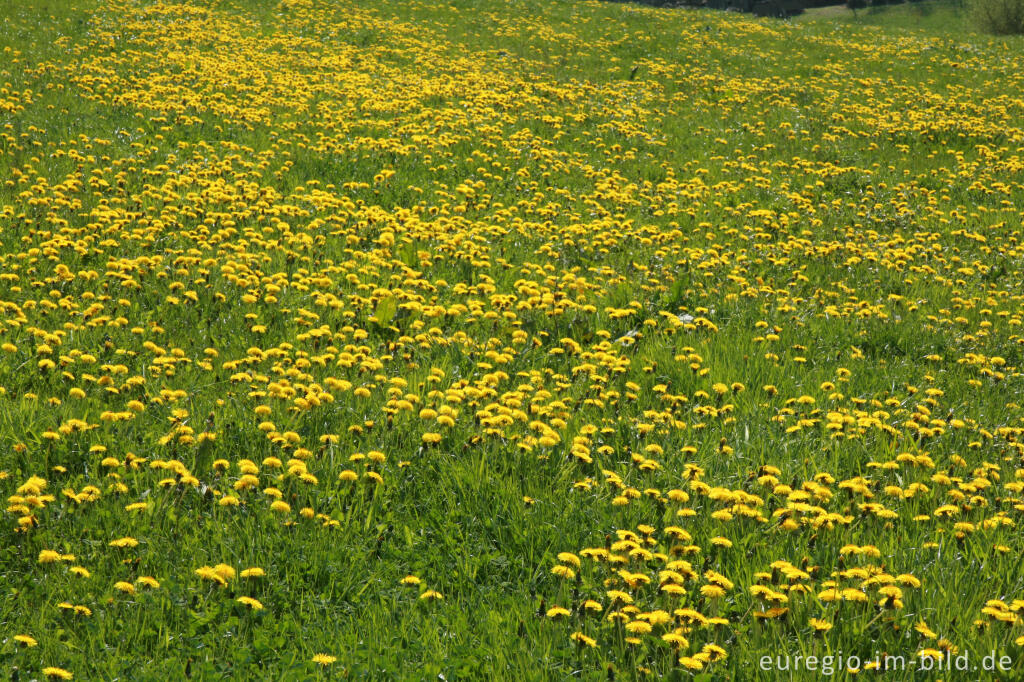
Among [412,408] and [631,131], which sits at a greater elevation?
[631,131]

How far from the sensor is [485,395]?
5.73 m

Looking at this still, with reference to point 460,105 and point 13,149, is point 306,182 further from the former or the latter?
point 460,105

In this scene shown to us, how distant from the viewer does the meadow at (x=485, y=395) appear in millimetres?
3670

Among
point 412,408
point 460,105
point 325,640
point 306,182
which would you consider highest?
point 460,105

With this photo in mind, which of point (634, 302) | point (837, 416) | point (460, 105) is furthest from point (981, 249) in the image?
point (460, 105)

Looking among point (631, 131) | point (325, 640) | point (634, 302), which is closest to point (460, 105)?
point (631, 131)

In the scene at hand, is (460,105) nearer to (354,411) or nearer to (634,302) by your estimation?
(634,302)

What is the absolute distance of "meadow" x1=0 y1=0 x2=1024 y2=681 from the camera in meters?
3.67

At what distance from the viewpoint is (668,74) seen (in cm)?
2073

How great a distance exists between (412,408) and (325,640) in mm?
1985

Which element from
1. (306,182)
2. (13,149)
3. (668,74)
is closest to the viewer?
(13,149)

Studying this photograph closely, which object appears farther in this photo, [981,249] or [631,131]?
[631,131]

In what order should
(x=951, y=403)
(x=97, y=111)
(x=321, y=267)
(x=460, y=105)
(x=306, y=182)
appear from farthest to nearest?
(x=460, y=105)
(x=97, y=111)
(x=306, y=182)
(x=321, y=267)
(x=951, y=403)

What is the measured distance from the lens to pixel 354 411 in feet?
17.9
